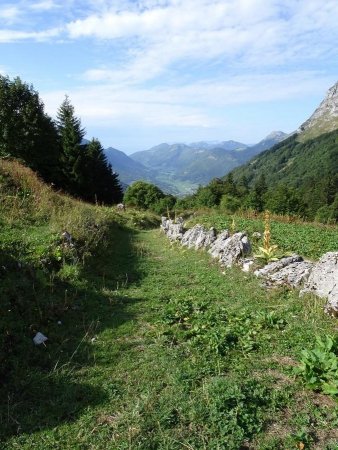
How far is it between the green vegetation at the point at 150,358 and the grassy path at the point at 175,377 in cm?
2

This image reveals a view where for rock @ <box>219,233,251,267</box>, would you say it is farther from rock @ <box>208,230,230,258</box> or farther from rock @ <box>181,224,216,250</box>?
rock @ <box>181,224,216,250</box>

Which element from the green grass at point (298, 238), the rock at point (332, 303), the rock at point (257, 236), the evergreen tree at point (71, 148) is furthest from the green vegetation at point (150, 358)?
the evergreen tree at point (71, 148)

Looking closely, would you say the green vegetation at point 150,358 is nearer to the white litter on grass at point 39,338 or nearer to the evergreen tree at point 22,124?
the white litter on grass at point 39,338

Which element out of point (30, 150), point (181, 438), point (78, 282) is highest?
point (30, 150)

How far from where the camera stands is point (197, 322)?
7.65m

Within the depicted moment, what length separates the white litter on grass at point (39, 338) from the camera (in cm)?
681

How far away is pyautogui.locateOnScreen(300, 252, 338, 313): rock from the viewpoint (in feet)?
26.0

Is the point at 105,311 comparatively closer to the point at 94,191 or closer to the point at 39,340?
the point at 39,340

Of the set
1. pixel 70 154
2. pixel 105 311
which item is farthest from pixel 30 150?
pixel 105 311

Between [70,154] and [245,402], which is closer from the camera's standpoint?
[245,402]

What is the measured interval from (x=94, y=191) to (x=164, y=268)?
3842 centimetres

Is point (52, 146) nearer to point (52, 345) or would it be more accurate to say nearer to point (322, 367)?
point (52, 345)

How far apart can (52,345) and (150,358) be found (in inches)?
75.6

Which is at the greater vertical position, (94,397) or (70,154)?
(70,154)
